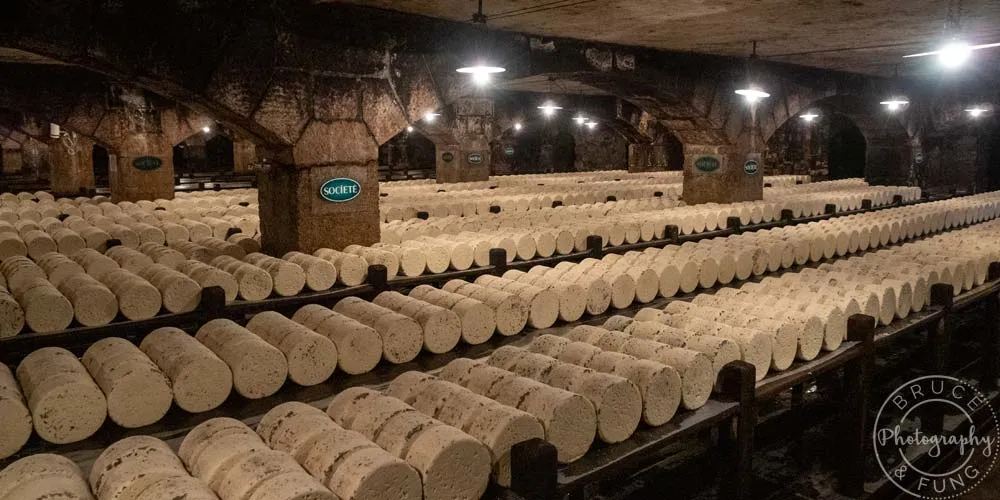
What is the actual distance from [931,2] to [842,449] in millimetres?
4076

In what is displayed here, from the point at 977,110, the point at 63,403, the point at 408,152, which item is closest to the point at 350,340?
the point at 63,403

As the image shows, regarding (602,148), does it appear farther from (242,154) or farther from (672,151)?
(242,154)

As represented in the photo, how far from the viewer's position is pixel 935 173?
1805cm

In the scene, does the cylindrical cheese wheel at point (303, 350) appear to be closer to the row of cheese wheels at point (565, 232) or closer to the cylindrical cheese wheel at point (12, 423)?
the cylindrical cheese wheel at point (12, 423)

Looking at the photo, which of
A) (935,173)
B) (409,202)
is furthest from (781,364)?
(935,173)

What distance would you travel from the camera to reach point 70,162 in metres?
15.3

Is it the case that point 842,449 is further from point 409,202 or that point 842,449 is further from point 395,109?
point 409,202

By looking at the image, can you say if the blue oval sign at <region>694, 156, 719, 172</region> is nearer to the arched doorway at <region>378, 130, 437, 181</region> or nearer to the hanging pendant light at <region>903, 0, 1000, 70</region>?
the hanging pendant light at <region>903, 0, 1000, 70</region>

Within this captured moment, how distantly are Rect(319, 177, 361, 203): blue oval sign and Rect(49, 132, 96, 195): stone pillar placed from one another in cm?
1100

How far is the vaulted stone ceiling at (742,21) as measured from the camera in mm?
6160

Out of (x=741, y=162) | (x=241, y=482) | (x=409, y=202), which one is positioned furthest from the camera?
(x=741, y=162)

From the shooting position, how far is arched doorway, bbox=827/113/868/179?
70.4ft

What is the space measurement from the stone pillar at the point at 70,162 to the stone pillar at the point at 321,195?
10.6 meters

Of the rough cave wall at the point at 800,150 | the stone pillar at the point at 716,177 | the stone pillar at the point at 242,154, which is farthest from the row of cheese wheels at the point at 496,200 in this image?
the stone pillar at the point at 242,154
